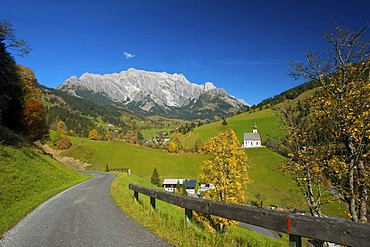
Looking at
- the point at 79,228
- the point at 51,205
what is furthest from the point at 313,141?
the point at 51,205

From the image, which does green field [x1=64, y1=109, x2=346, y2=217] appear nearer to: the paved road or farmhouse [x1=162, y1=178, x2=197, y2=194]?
farmhouse [x1=162, y1=178, x2=197, y2=194]

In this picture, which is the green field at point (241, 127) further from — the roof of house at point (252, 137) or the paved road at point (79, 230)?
the paved road at point (79, 230)

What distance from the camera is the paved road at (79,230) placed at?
7129mm

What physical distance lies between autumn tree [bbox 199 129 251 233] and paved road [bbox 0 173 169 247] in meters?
14.5

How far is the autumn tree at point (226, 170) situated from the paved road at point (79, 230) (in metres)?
14.5

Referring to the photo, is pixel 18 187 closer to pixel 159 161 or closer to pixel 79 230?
pixel 79 230

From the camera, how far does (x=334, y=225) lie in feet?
13.6

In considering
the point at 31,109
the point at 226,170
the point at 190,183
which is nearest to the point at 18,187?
the point at 226,170

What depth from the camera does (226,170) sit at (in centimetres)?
2538

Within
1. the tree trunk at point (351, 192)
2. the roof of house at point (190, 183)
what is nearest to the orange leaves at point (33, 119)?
the tree trunk at point (351, 192)

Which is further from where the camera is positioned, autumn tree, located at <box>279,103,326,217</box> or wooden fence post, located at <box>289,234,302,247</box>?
autumn tree, located at <box>279,103,326,217</box>

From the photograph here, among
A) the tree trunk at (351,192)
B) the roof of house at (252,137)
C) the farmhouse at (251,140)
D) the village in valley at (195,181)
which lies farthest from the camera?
the roof of house at (252,137)

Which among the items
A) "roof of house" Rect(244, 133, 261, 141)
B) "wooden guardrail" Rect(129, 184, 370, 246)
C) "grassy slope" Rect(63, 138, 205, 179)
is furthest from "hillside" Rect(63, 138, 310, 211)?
"wooden guardrail" Rect(129, 184, 370, 246)

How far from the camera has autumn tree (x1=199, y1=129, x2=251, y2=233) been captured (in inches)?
963
